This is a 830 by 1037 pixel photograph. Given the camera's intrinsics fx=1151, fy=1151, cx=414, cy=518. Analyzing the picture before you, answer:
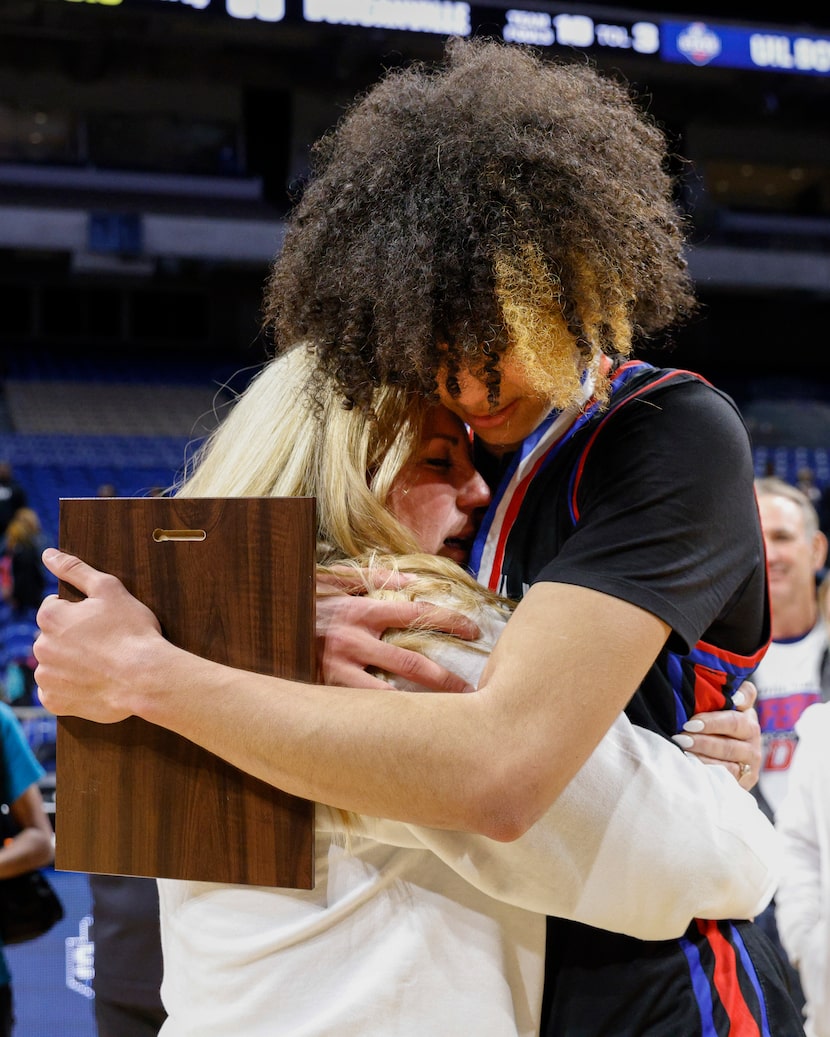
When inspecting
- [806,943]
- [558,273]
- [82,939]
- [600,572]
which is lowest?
[82,939]

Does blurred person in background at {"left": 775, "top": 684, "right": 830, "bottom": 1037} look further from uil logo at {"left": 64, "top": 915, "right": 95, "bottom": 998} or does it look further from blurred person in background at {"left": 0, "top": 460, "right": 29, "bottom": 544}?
blurred person in background at {"left": 0, "top": 460, "right": 29, "bottom": 544}

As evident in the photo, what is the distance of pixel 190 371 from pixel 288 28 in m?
6.89

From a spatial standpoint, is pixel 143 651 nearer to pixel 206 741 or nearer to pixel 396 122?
pixel 206 741

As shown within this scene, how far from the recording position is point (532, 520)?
4.32 feet

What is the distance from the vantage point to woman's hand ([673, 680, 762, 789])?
127cm

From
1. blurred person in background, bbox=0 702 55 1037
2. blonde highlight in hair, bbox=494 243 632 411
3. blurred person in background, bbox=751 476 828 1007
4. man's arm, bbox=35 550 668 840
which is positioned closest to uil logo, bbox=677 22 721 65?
blurred person in background, bbox=751 476 828 1007

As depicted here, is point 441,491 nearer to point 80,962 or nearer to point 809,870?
point 809,870

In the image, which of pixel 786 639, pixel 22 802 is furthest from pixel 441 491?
pixel 786 639

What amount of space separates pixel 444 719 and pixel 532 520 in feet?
1.11

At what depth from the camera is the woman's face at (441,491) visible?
136 cm

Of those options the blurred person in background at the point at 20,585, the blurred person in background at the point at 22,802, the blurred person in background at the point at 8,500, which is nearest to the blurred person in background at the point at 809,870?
the blurred person in background at the point at 22,802

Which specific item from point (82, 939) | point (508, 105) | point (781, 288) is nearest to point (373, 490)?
point (508, 105)

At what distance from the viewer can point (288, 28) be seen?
7520mm

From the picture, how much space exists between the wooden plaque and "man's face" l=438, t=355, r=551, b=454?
227mm
